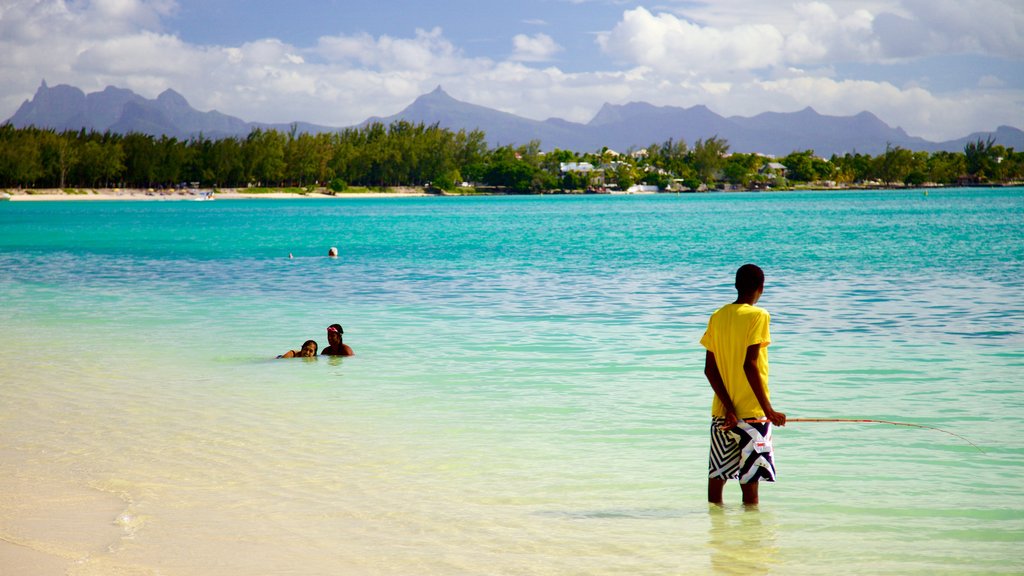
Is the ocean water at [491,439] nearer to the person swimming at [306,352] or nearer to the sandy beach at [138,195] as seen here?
the person swimming at [306,352]

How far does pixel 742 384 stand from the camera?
18.7 feet

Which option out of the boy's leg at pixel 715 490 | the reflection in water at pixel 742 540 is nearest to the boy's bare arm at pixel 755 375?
the reflection in water at pixel 742 540

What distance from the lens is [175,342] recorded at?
15.8 metres

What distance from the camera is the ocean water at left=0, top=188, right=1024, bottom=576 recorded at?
19.2 feet

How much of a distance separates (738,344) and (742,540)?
127 centimetres

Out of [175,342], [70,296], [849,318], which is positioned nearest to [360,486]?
[175,342]

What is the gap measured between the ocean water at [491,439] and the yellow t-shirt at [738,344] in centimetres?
90

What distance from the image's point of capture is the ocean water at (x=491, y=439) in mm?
5855

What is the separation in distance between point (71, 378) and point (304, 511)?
22.6ft

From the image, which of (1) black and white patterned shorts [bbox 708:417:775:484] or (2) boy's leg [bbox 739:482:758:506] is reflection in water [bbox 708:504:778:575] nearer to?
(2) boy's leg [bbox 739:482:758:506]

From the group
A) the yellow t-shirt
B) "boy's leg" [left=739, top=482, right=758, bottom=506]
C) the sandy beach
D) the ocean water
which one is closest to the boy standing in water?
the yellow t-shirt

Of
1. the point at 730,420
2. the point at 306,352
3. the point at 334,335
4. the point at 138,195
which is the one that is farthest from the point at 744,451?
Answer: the point at 138,195

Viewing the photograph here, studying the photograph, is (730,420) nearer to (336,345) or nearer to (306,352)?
(336,345)

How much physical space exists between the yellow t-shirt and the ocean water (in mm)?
898
